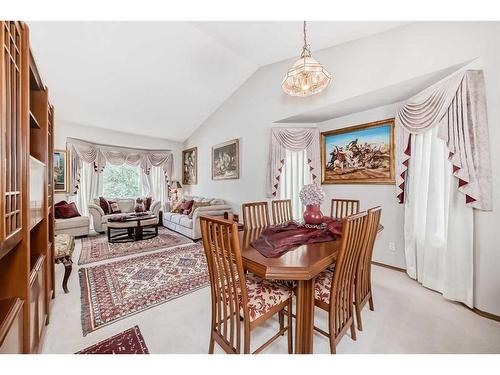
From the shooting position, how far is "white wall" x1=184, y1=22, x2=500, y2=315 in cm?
173

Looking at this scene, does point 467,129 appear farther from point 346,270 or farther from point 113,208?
point 113,208

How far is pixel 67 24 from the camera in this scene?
2506mm

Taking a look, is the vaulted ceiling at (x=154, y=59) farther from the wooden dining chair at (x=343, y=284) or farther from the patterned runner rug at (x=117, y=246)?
the patterned runner rug at (x=117, y=246)

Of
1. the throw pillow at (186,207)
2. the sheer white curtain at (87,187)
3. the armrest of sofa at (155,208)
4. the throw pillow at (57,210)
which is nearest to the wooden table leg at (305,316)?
the throw pillow at (186,207)

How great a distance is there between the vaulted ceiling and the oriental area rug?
3081 millimetres

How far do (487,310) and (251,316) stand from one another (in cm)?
217

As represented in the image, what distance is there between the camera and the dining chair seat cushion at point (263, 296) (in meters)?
1.19

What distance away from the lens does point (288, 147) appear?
11.5 ft

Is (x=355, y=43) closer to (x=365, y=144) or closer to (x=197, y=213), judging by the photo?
(x=365, y=144)

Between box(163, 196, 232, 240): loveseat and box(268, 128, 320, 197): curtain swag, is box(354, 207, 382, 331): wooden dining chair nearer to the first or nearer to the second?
box(268, 128, 320, 197): curtain swag

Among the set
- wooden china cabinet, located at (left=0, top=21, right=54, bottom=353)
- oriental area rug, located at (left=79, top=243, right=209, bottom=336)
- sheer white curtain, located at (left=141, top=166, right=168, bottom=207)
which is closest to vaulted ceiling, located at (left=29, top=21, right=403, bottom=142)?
sheer white curtain, located at (left=141, top=166, right=168, bottom=207)

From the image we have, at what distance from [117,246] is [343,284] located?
3839 mm
